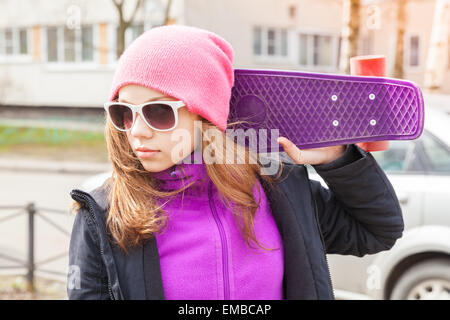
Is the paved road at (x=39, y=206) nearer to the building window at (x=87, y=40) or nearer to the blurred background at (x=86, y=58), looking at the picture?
the blurred background at (x=86, y=58)

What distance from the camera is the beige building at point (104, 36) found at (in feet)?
59.0

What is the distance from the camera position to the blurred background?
23.8 feet

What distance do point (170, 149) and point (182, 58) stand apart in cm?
23

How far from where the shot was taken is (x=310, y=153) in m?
1.54

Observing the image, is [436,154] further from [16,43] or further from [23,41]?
[16,43]

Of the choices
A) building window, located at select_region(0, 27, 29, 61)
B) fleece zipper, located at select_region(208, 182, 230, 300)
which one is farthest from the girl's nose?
building window, located at select_region(0, 27, 29, 61)

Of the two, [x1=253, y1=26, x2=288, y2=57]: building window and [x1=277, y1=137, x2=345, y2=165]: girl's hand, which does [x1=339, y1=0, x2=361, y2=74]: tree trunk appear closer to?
[x1=277, y1=137, x2=345, y2=165]: girl's hand

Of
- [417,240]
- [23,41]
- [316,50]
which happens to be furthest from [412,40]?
[417,240]

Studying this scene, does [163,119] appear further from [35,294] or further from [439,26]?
[439,26]

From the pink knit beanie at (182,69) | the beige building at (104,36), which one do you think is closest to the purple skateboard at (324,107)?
the pink knit beanie at (182,69)

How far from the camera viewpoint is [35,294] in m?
4.64

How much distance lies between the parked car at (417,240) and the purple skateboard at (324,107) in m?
2.17

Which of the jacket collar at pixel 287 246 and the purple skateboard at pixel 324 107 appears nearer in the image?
the jacket collar at pixel 287 246

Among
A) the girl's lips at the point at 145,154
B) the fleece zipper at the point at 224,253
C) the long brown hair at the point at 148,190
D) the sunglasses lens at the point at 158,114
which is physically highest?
the sunglasses lens at the point at 158,114
